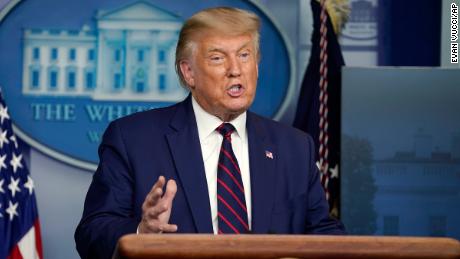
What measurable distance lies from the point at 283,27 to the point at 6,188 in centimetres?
142

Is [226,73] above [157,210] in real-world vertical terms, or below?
above

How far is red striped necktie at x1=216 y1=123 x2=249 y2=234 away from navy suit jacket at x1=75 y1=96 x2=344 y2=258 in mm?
34

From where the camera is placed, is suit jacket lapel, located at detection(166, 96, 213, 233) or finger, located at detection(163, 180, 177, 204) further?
suit jacket lapel, located at detection(166, 96, 213, 233)

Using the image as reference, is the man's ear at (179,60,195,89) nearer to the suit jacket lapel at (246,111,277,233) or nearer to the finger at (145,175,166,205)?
the suit jacket lapel at (246,111,277,233)


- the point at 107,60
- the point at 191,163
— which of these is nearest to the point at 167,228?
the point at 191,163

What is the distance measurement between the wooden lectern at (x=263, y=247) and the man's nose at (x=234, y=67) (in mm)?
1140

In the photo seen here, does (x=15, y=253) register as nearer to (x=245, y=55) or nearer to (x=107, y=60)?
(x=107, y=60)

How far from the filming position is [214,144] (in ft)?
9.23

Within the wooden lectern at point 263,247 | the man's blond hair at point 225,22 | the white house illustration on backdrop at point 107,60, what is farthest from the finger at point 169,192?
the white house illustration on backdrop at point 107,60

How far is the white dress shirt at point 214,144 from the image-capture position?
2.74 m

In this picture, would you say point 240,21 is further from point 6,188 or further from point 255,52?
point 6,188

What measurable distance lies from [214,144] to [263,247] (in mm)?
1194

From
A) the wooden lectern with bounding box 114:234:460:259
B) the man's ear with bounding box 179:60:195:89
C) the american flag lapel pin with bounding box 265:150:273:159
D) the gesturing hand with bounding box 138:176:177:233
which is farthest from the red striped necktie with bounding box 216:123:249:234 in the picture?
the wooden lectern with bounding box 114:234:460:259

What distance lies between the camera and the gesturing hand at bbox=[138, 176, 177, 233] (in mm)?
2068
